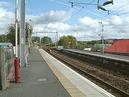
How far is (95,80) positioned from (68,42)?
152 m

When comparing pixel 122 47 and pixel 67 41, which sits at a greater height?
pixel 122 47

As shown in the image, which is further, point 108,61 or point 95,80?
point 108,61

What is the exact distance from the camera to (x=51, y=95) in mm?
12773

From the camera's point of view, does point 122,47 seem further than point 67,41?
No

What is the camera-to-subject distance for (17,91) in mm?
13977

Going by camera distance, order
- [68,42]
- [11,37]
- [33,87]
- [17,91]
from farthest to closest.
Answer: [68,42], [11,37], [33,87], [17,91]

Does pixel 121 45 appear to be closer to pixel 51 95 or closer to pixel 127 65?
pixel 127 65

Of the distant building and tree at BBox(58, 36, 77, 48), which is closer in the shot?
the distant building

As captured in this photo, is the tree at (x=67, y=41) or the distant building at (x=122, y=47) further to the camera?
the tree at (x=67, y=41)

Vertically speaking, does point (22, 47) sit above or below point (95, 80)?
above

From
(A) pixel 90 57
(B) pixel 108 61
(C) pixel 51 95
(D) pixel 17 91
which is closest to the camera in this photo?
(C) pixel 51 95

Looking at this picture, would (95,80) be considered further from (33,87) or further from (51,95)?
Result: (51,95)

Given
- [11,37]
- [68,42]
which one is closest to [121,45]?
[11,37]

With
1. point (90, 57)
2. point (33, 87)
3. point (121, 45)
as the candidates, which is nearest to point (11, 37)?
point (121, 45)
